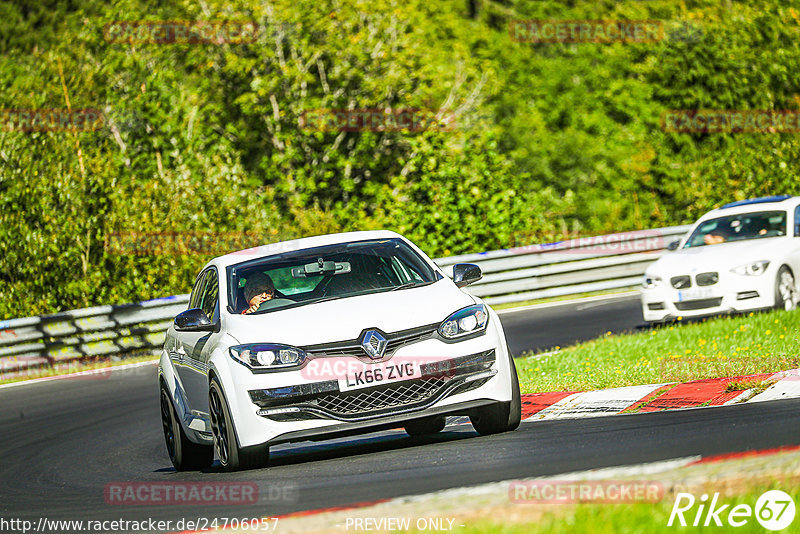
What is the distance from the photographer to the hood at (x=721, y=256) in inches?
611

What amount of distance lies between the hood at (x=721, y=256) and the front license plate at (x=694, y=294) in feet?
0.82

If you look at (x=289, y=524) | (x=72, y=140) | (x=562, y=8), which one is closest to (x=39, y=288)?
(x=72, y=140)

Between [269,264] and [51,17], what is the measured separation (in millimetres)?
48189

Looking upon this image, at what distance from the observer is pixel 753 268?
15.4 m

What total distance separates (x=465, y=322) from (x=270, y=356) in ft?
4.12

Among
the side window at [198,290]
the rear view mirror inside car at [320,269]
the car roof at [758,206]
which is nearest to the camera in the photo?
the rear view mirror inside car at [320,269]

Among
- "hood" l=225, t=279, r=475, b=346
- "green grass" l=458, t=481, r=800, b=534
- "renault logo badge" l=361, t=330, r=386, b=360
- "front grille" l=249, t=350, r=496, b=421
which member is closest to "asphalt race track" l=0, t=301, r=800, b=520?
"front grille" l=249, t=350, r=496, b=421

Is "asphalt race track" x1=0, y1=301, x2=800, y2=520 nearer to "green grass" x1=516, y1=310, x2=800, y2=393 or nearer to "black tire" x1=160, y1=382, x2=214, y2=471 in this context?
"black tire" x1=160, y1=382, x2=214, y2=471

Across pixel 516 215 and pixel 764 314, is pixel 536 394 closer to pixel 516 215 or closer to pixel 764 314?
pixel 764 314

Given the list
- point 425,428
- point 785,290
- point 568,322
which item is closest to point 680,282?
point 785,290

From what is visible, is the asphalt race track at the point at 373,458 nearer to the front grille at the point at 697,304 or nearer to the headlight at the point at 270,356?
the headlight at the point at 270,356

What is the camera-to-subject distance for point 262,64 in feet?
115

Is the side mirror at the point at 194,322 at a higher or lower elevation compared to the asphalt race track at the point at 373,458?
higher

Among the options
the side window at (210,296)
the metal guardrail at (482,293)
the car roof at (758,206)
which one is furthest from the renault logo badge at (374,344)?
the metal guardrail at (482,293)
